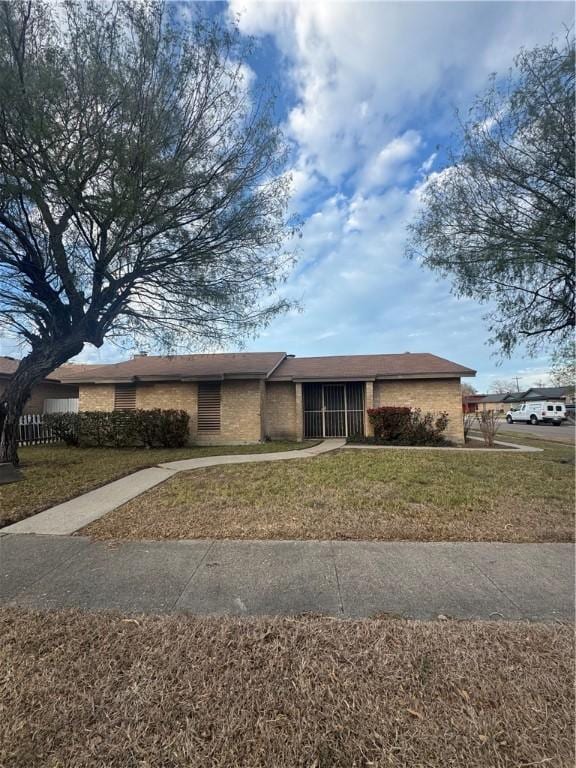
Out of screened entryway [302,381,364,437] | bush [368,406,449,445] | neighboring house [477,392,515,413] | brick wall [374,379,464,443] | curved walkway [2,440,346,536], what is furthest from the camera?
neighboring house [477,392,515,413]

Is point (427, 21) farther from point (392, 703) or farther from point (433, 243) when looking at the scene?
point (392, 703)

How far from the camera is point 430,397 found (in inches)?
544

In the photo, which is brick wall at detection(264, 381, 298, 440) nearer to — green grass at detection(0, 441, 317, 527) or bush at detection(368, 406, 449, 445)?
green grass at detection(0, 441, 317, 527)

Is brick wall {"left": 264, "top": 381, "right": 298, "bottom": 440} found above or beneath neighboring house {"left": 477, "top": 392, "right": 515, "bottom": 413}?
beneath

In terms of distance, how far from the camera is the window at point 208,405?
1358 cm

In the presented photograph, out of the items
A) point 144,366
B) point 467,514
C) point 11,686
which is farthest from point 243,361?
point 11,686

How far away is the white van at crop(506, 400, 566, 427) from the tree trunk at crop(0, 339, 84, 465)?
3672 centimetres

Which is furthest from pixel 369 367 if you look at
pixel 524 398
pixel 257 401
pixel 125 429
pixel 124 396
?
pixel 524 398

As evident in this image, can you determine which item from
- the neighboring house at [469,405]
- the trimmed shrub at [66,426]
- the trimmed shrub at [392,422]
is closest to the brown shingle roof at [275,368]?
the trimmed shrub at [392,422]

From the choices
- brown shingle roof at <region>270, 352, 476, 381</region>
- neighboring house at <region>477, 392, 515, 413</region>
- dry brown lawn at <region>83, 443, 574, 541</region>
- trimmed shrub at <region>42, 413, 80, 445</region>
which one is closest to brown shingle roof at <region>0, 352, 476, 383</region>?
brown shingle roof at <region>270, 352, 476, 381</region>

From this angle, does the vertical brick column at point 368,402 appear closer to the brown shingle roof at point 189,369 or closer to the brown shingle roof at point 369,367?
the brown shingle roof at point 369,367

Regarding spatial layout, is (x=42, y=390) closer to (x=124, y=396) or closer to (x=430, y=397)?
(x=124, y=396)

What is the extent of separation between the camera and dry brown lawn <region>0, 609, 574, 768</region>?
1576 millimetres

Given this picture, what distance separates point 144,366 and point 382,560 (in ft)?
46.1
